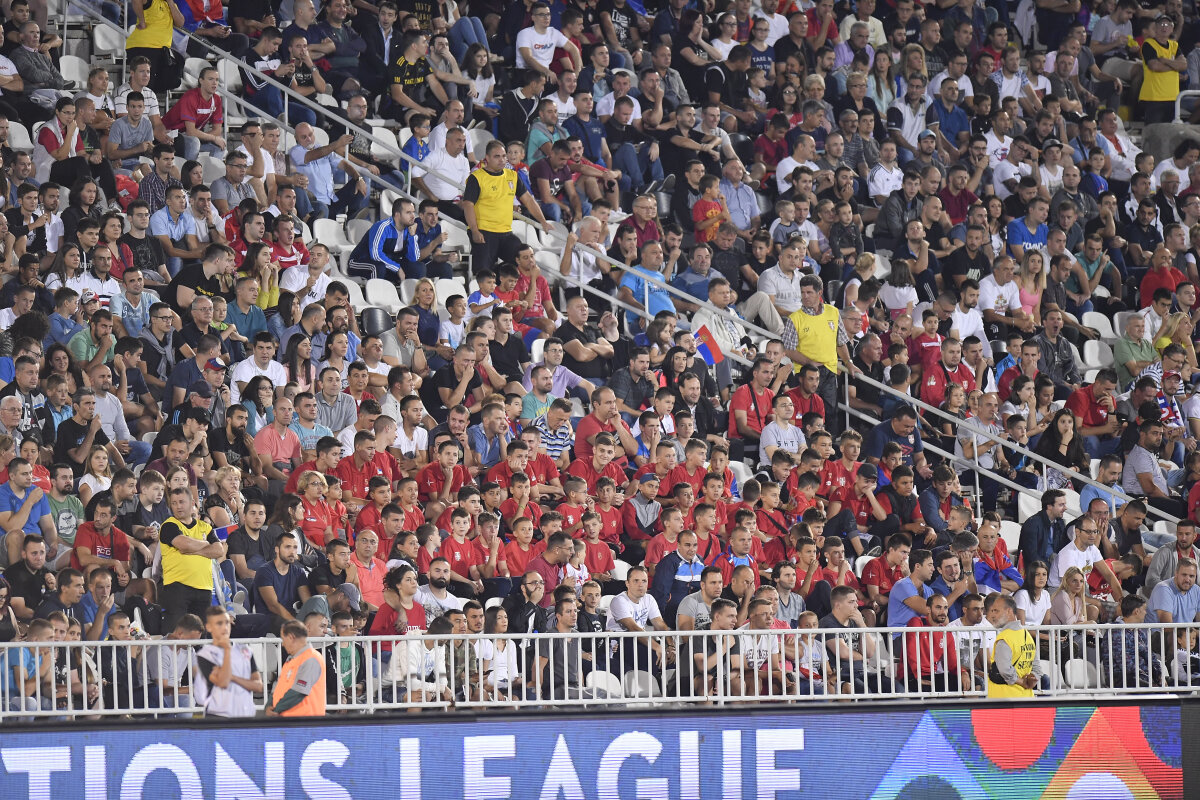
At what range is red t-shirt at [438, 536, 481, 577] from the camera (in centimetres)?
1226

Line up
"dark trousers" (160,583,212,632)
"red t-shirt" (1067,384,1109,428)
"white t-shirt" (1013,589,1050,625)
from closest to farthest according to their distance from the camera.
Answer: "dark trousers" (160,583,212,632) → "white t-shirt" (1013,589,1050,625) → "red t-shirt" (1067,384,1109,428)

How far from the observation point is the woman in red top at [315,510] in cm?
1209

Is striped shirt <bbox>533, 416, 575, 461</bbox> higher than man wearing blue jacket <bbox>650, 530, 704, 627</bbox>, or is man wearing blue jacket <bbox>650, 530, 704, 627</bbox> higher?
striped shirt <bbox>533, 416, 575, 461</bbox>

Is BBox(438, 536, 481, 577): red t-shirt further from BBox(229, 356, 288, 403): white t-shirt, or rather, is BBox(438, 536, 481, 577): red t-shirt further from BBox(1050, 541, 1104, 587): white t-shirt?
BBox(1050, 541, 1104, 587): white t-shirt

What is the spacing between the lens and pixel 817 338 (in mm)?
15422

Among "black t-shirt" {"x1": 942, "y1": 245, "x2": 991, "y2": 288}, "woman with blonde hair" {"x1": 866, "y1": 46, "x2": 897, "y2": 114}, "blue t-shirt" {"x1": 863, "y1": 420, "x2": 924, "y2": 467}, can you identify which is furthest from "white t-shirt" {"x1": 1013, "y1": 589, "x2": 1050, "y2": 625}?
"woman with blonde hair" {"x1": 866, "y1": 46, "x2": 897, "y2": 114}

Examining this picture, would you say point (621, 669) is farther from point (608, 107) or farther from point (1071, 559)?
point (608, 107)

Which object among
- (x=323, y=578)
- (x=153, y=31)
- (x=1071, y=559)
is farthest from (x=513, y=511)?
(x=153, y=31)

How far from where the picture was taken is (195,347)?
521 inches

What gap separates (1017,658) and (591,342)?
559cm

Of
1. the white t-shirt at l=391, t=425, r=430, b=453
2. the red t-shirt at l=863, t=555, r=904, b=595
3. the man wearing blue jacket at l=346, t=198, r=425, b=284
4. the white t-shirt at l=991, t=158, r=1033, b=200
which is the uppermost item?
the white t-shirt at l=991, t=158, r=1033, b=200

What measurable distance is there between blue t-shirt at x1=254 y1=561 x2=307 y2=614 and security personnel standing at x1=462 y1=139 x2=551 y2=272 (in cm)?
464

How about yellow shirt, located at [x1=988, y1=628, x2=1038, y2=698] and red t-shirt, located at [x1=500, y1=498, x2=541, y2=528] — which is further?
red t-shirt, located at [x1=500, y1=498, x2=541, y2=528]

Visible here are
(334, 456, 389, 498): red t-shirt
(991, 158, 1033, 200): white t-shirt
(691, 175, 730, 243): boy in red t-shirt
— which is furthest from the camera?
(991, 158, 1033, 200): white t-shirt
